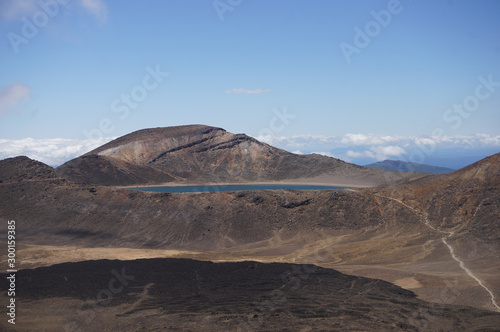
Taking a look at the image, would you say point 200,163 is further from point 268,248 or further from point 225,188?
point 268,248

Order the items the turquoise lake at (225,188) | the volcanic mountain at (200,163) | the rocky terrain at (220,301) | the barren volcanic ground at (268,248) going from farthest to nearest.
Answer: the volcanic mountain at (200,163)
the turquoise lake at (225,188)
the barren volcanic ground at (268,248)
the rocky terrain at (220,301)

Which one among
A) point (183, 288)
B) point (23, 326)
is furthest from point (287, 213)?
point (23, 326)

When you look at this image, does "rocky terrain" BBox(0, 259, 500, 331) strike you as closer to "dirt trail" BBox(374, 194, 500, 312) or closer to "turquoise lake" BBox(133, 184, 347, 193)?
"dirt trail" BBox(374, 194, 500, 312)

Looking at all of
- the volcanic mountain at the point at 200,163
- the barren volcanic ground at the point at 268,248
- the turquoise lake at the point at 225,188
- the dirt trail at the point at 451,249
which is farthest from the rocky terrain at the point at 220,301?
the volcanic mountain at the point at 200,163

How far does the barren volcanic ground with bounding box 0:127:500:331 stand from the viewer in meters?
25.5

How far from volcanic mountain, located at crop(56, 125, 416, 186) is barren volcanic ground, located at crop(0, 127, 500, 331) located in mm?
20273

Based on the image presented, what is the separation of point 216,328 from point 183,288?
299 inches

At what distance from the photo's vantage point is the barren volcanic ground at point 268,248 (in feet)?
83.8

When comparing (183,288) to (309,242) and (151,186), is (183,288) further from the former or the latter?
(151,186)

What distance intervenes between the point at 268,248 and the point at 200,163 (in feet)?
216

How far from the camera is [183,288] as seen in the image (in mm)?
30016

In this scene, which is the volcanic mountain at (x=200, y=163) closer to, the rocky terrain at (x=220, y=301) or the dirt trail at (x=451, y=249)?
the dirt trail at (x=451, y=249)

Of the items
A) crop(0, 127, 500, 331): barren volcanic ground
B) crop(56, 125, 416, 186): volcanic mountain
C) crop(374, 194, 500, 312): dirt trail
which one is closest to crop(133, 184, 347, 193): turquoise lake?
crop(56, 125, 416, 186): volcanic mountain

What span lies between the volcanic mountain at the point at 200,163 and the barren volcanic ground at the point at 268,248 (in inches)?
798
